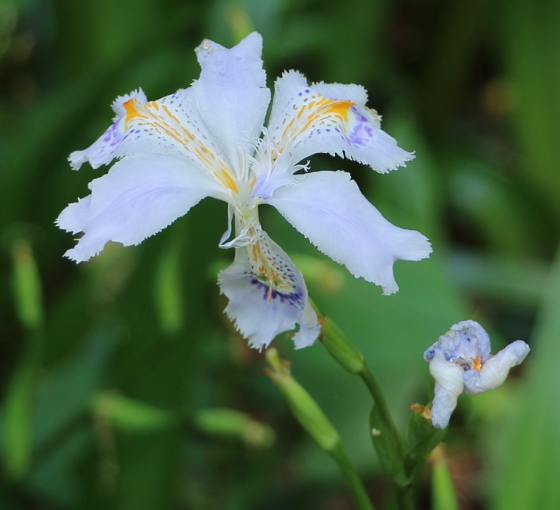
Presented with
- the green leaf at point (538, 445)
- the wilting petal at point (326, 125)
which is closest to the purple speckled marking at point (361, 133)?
the wilting petal at point (326, 125)

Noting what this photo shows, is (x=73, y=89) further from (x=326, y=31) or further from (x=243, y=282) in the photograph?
(x=243, y=282)

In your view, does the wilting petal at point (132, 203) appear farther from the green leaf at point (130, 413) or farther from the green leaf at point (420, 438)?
the green leaf at point (130, 413)

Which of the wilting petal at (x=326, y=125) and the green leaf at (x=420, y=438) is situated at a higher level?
the wilting petal at (x=326, y=125)

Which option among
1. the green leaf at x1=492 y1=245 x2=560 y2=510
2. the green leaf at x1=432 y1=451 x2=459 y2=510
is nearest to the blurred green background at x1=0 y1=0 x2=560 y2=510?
the green leaf at x1=492 y1=245 x2=560 y2=510

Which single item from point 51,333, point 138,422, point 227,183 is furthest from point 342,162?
point 227,183

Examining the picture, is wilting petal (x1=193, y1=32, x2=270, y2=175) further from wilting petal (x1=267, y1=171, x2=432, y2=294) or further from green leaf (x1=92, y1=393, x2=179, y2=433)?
Result: green leaf (x1=92, y1=393, x2=179, y2=433)

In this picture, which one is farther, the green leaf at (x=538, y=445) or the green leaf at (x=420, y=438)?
the green leaf at (x=538, y=445)
